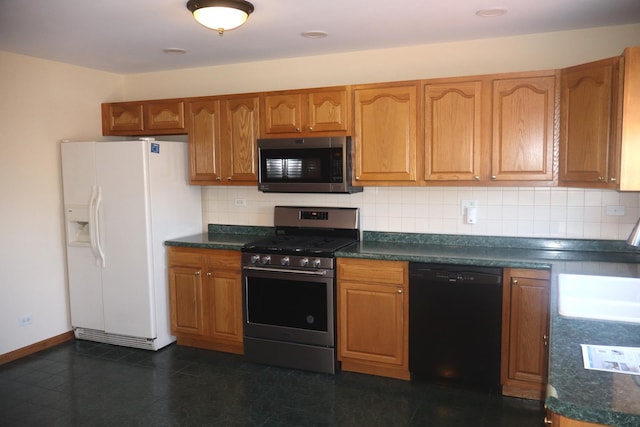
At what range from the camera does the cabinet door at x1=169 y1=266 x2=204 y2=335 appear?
13.8 ft

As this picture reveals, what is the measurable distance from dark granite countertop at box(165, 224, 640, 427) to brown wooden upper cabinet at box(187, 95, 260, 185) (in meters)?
0.55

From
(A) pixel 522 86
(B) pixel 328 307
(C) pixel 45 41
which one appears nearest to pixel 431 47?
(A) pixel 522 86

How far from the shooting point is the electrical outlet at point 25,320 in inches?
162

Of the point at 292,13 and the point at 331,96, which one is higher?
the point at 292,13

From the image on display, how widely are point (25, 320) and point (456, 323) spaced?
3.42 meters

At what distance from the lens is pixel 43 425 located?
3049 mm

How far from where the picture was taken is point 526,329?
3193 millimetres

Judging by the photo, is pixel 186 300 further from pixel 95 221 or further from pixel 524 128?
pixel 524 128

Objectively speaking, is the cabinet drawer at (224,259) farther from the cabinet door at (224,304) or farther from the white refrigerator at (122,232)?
the white refrigerator at (122,232)

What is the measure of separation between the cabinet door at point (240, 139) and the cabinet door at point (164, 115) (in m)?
0.45

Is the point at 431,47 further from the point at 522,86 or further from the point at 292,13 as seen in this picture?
the point at 292,13

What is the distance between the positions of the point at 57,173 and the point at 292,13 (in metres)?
2.66

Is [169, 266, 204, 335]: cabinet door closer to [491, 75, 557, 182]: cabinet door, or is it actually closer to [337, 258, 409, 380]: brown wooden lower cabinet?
[337, 258, 409, 380]: brown wooden lower cabinet

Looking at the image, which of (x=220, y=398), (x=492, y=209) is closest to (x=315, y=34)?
(x=492, y=209)
